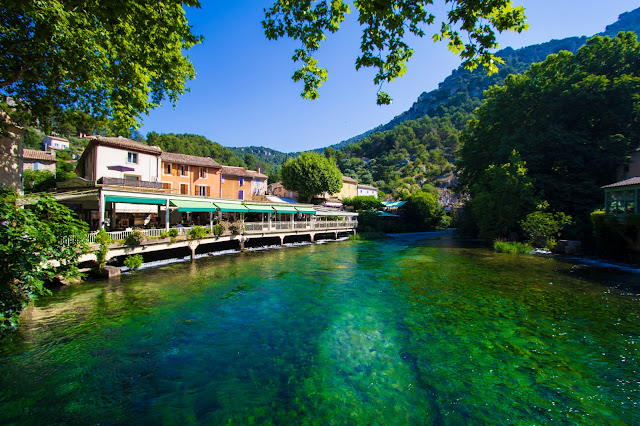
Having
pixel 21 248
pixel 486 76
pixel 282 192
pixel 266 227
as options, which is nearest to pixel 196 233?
pixel 266 227

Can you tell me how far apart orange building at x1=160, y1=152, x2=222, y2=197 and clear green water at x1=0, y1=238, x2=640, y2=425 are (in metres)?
21.7

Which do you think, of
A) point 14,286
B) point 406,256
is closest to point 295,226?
point 406,256

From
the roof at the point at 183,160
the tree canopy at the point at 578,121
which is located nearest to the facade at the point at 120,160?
the roof at the point at 183,160

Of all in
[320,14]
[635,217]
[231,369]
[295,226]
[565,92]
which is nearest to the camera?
[320,14]

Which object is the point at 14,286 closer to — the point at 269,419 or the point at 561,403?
the point at 269,419

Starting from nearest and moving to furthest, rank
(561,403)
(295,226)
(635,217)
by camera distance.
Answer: (561,403), (635,217), (295,226)

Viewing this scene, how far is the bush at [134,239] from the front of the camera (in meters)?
14.9

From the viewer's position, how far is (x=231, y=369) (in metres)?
5.91

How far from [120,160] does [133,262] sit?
1564cm

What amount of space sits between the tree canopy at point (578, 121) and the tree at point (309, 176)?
22.6 metres

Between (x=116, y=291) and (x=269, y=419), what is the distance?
1007 cm

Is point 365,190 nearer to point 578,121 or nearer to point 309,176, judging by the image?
point 309,176

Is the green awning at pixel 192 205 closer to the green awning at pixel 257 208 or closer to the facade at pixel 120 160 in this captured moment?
the green awning at pixel 257 208

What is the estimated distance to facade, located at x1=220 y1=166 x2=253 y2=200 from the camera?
37750 millimetres
